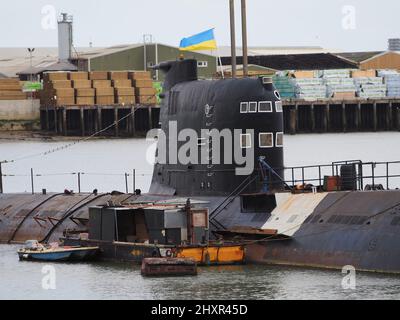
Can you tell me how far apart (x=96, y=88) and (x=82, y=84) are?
153 centimetres

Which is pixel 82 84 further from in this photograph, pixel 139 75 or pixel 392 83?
pixel 392 83

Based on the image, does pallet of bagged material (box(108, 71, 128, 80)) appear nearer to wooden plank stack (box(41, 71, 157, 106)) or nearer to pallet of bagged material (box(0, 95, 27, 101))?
wooden plank stack (box(41, 71, 157, 106))

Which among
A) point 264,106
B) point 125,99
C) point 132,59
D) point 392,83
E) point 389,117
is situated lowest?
point 389,117

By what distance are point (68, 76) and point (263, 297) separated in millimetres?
88560

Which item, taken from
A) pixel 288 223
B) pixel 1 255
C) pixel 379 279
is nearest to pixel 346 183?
pixel 288 223

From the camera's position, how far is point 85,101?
116625 millimetres

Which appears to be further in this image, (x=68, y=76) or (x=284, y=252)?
(x=68, y=76)

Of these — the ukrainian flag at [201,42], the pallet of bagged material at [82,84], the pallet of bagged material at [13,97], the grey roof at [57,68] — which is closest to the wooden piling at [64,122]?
the pallet of bagged material at [82,84]

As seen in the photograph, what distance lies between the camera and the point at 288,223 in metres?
37.3

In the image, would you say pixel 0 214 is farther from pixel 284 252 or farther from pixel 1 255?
pixel 284 252

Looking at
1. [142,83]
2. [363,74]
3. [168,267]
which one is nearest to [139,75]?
[142,83]

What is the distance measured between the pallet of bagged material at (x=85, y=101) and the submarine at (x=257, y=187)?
7347 cm

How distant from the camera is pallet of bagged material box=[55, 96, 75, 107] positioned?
11425 cm

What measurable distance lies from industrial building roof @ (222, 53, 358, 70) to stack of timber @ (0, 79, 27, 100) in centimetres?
2770
